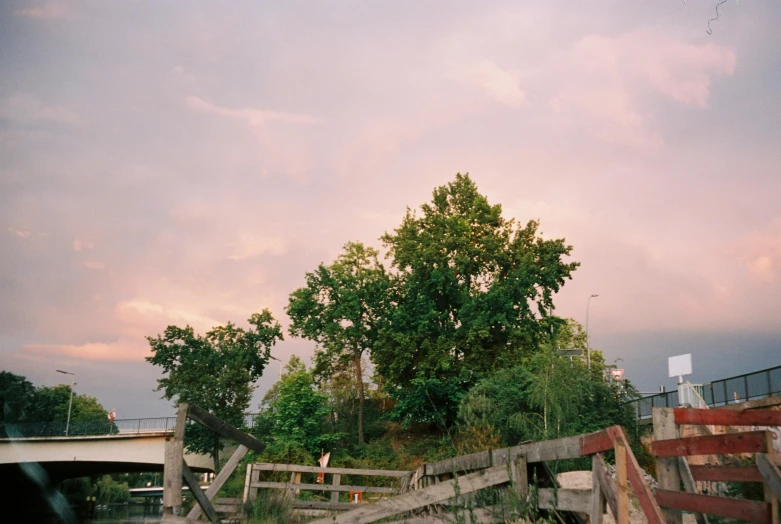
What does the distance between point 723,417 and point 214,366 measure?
50.9 metres

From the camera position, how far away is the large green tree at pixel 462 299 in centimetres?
4619

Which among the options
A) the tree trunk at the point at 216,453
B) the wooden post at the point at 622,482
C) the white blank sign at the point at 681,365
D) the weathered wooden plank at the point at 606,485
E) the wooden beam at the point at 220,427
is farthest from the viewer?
the tree trunk at the point at 216,453

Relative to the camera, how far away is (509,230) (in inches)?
2016

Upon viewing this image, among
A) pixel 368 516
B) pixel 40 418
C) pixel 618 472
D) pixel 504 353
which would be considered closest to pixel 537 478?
pixel 368 516

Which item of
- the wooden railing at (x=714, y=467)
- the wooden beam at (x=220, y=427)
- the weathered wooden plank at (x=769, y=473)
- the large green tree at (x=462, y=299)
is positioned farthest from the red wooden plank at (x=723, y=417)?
the large green tree at (x=462, y=299)

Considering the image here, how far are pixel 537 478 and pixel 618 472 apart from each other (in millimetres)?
2928

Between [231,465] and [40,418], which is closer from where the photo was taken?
[231,465]

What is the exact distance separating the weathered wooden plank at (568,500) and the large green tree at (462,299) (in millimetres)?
38608

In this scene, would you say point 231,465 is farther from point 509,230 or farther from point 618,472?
point 509,230

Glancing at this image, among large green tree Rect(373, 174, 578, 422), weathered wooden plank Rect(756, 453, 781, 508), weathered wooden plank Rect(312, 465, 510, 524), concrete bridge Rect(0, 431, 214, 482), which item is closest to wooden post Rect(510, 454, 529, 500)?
weathered wooden plank Rect(312, 465, 510, 524)

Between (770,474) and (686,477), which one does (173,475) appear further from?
(770,474)

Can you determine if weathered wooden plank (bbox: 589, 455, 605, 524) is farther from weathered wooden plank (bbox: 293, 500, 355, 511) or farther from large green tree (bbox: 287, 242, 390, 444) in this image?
large green tree (bbox: 287, 242, 390, 444)

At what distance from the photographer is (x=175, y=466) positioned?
10.3m

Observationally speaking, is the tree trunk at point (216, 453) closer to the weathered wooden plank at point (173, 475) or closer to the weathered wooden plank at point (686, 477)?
the weathered wooden plank at point (173, 475)
